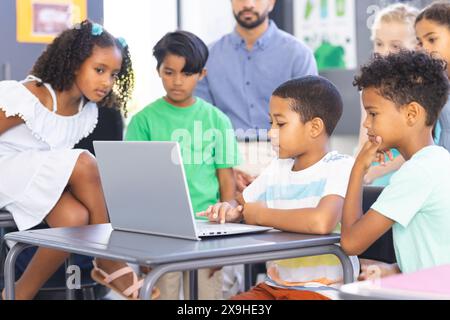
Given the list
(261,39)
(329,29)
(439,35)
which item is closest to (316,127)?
(439,35)

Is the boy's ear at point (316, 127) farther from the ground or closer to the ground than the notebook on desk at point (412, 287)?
farther from the ground

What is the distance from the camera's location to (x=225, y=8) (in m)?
5.07

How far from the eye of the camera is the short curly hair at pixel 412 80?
1.70 m

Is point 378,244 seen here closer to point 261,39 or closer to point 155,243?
point 155,243

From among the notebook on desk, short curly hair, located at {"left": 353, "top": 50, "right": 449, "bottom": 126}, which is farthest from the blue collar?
the notebook on desk

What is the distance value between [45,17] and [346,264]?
216 centimetres

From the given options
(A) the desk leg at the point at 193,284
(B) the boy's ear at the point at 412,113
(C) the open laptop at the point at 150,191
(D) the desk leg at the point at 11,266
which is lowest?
(A) the desk leg at the point at 193,284

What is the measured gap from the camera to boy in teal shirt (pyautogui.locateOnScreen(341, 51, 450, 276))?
1.58 m

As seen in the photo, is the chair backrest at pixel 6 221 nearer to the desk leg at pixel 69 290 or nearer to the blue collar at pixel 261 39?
the desk leg at pixel 69 290

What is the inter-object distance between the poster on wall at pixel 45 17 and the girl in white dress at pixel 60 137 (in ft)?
2.40

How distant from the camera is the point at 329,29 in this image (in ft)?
16.9

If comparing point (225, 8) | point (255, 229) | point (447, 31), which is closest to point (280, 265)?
point (255, 229)

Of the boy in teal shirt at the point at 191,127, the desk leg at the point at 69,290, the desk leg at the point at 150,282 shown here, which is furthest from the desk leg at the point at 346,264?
the boy in teal shirt at the point at 191,127

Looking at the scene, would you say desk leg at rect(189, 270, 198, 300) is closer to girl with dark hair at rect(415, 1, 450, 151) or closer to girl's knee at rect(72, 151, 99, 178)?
girl's knee at rect(72, 151, 99, 178)
